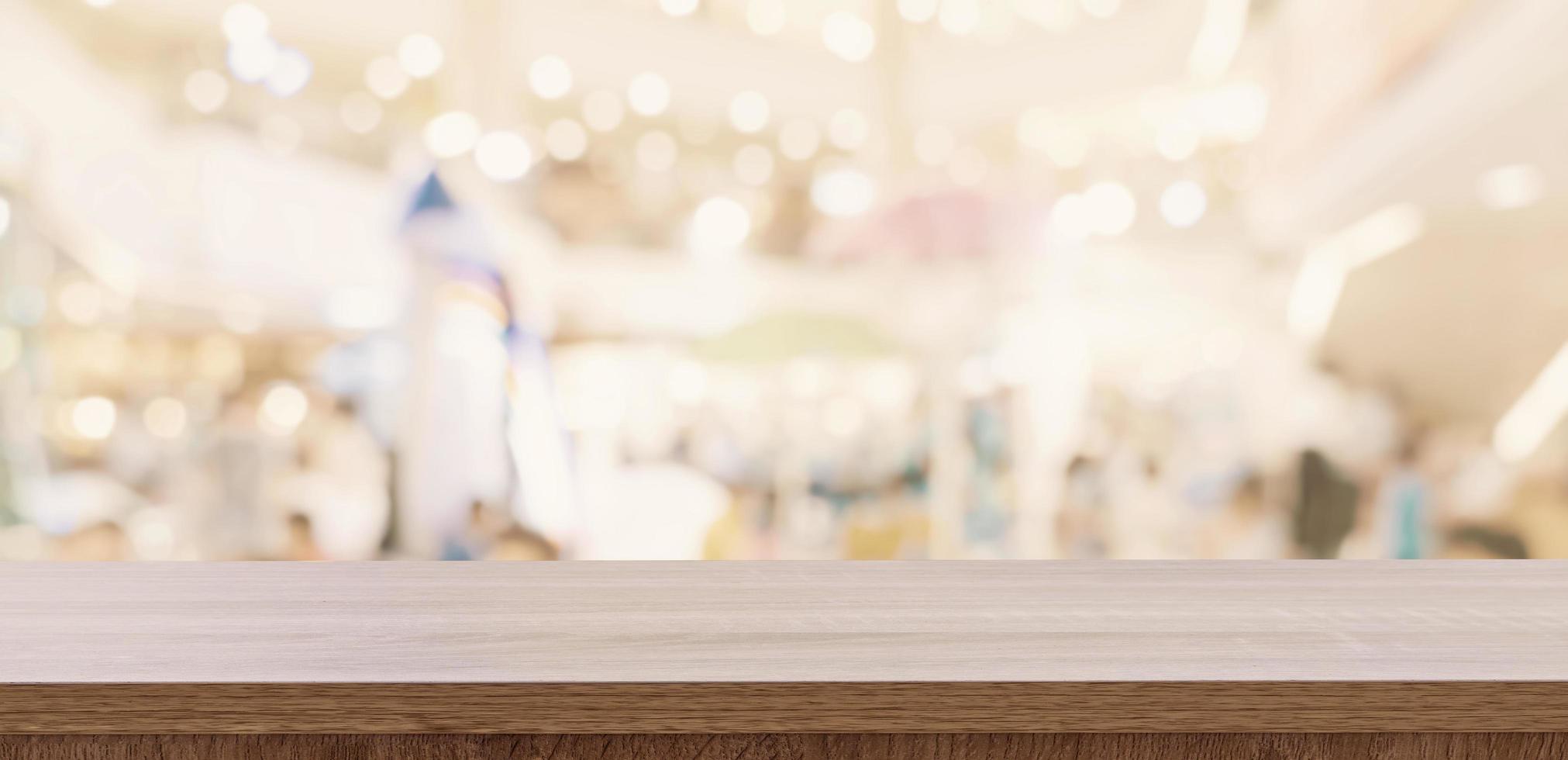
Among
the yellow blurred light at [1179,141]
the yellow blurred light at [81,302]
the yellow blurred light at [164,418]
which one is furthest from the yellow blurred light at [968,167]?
the yellow blurred light at [81,302]

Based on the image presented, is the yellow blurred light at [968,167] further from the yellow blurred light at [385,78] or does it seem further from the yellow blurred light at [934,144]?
the yellow blurred light at [385,78]

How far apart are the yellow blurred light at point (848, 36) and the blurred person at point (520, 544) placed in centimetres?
171

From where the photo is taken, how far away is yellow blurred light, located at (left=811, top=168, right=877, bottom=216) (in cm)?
304

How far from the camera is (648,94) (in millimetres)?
3160

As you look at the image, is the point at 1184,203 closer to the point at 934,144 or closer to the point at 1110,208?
the point at 1110,208

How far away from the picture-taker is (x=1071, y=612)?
404mm

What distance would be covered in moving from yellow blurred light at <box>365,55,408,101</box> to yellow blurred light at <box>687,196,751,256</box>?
86cm

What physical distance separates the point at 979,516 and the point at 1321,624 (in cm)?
250

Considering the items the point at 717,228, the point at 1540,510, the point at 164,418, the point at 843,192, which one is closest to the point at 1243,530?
the point at 1540,510

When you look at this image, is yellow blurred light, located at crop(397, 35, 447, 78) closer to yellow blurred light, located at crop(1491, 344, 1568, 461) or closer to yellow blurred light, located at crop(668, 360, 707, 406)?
yellow blurred light, located at crop(668, 360, 707, 406)

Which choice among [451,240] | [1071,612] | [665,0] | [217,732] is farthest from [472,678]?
[665,0]

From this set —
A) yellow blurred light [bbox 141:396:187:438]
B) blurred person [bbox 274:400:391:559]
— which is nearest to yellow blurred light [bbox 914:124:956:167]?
blurred person [bbox 274:400:391:559]

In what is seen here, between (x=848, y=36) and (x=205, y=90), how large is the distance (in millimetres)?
1772

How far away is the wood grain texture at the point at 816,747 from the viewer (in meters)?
0.37
